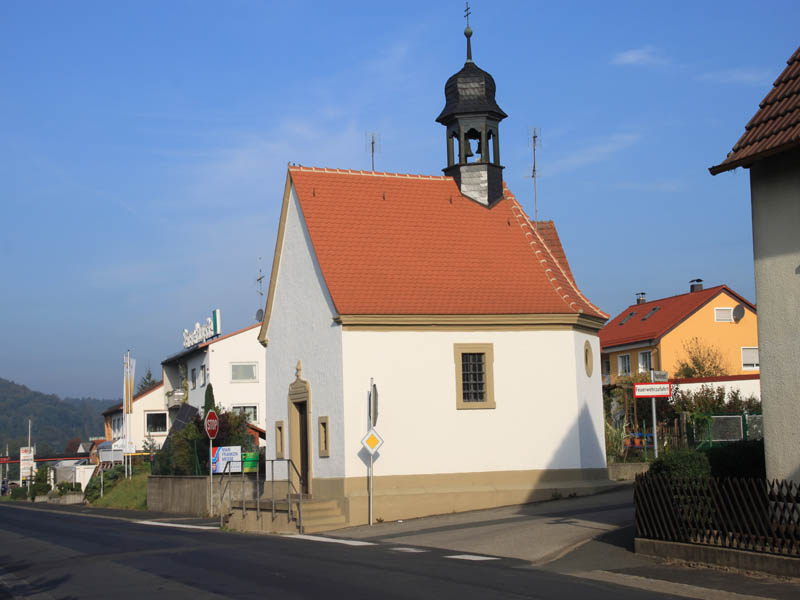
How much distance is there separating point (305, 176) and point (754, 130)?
15.0 meters

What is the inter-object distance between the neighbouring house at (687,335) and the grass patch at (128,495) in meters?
28.2

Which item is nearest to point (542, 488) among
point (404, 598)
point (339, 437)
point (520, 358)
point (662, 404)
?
point (520, 358)

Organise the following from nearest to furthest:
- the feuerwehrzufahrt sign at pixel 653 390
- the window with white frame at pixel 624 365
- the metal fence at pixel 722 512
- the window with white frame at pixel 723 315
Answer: the metal fence at pixel 722 512
the feuerwehrzufahrt sign at pixel 653 390
the window with white frame at pixel 723 315
the window with white frame at pixel 624 365

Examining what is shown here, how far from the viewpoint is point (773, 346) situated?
43.7ft

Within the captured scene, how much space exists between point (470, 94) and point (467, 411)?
9.73 meters

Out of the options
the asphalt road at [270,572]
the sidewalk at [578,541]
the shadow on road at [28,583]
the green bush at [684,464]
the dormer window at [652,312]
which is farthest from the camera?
the dormer window at [652,312]

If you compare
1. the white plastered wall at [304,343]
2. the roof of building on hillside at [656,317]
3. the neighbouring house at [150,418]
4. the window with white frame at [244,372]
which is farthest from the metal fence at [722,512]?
the neighbouring house at [150,418]

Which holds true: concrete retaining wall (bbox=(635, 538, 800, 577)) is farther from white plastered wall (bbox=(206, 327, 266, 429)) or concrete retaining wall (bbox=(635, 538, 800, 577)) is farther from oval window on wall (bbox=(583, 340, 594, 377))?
white plastered wall (bbox=(206, 327, 266, 429))

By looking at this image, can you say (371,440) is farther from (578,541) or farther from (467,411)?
(578,541)

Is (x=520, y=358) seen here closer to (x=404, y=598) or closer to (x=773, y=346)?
(x=773, y=346)

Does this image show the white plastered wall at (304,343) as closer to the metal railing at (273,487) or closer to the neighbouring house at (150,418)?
the metal railing at (273,487)

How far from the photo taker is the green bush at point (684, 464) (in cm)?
1397

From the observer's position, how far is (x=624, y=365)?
6122 centimetres

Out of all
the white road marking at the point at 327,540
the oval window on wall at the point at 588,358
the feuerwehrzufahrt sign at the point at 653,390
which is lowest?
the white road marking at the point at 327,540
